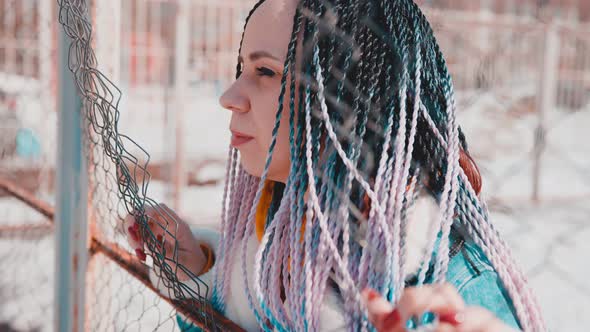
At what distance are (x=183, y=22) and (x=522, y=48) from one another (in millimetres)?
2933

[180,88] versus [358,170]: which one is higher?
[358,170]

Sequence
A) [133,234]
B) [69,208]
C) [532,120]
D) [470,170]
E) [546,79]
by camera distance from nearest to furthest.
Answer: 1. [470,170]
2. [133,234]
3. [69,208]
4. [546,79]
5. [532,120]

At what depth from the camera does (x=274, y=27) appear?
87cm

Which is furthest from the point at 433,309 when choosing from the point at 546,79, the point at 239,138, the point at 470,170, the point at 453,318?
the point at 546,79

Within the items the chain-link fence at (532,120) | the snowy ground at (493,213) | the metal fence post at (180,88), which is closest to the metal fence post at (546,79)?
the chain-link fence at (532,120)

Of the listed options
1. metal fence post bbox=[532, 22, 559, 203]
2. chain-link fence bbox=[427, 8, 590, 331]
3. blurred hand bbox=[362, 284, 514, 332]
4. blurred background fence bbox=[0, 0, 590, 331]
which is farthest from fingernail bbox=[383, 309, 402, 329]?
metal fence post bbox=[532, 22, 559, 203]

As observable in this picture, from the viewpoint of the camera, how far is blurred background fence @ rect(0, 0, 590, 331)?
297 cm

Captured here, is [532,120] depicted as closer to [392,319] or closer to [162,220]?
[162,220]

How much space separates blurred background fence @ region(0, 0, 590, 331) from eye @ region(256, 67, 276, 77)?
66.4 inches

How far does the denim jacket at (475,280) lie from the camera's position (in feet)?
2.45

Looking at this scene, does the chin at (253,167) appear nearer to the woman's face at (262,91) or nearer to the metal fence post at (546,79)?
the woman's face at (262,91)

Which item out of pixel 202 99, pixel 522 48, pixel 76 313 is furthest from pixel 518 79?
pixel 76 313

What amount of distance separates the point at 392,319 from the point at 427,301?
0.03m

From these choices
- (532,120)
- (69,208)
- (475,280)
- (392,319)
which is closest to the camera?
(392,319)
